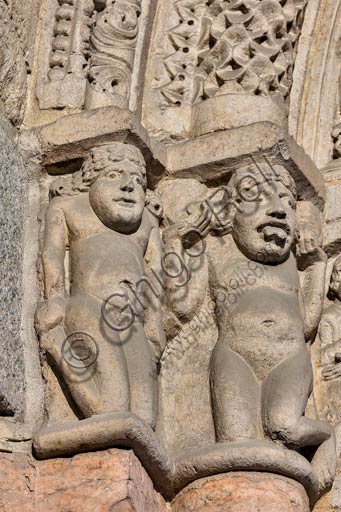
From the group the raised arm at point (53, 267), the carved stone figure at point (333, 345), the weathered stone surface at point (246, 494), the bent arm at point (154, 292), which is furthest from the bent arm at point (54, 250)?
the carved stone figure at point (333, 345)

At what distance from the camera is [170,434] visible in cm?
429

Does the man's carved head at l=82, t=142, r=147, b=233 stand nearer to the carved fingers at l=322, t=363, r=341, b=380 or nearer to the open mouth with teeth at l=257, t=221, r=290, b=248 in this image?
the open mouth with teeth at l=257, t=221, r=290, b=248

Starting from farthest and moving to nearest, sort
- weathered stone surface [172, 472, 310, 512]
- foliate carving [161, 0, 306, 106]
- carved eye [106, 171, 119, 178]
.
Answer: foliate carving [161, 0, 306, 106] < carved eye [106, 171, 119, 178] < weathered stone surface [172, 472, 310, 512]

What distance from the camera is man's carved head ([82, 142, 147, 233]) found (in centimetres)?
439

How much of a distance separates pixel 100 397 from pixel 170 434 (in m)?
0.33

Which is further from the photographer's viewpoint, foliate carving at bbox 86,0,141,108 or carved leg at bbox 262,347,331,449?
foliate carving at bbox 86,0,141,108

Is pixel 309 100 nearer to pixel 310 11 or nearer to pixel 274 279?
pixel 310 11

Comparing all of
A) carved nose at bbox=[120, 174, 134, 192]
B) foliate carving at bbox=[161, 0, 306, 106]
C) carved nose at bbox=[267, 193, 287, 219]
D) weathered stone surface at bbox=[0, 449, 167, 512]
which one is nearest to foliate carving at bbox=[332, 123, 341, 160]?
foliate carving at bbox=[161, 0, 306, 106]

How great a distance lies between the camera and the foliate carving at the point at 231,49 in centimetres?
479

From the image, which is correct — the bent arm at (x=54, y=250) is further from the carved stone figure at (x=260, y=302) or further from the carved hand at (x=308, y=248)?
the carved hand at (x=308, y=248)

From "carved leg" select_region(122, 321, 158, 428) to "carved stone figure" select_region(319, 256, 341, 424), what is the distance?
63cm

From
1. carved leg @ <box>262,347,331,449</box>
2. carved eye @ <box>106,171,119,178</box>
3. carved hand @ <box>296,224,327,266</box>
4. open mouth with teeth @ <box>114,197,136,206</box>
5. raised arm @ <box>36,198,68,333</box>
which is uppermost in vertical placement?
carved eye @ <box>106,171,119,178</box>

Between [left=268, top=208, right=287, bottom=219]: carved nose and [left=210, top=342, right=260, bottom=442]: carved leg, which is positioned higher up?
[left=268, top=208, right=287, bottom=219]: carved nose

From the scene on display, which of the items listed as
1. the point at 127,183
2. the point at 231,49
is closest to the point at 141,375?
the point at 127,183
